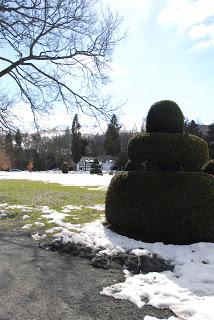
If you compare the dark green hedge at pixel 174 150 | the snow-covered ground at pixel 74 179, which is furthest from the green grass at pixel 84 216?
the snow-covered ground at pixel 74 179

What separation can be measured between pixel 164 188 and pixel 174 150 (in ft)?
3.13

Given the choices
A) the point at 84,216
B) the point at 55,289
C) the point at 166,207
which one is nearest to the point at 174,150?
the point at 166,207

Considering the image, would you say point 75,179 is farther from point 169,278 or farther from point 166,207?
point 169,278

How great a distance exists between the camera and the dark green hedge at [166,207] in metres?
8.52

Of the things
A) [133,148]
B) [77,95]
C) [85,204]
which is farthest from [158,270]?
[77,95]

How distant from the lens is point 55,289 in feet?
20.5

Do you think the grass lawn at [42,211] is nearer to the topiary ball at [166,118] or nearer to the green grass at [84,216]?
the green grass at [84,216]

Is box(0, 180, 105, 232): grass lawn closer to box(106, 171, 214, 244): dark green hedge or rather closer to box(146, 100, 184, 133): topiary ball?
box(106, 171, 214, 244): dark green hedge

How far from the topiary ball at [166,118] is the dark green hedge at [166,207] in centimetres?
125

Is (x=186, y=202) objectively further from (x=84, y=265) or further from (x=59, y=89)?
(x=59, y=89)

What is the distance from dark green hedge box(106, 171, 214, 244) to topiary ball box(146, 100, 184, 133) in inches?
49.2

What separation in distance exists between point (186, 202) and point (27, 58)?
9.93 metres

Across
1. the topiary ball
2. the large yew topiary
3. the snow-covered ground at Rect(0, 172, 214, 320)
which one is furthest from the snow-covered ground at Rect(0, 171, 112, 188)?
the snow-covered ground at Rect(0, 172, 214, 320)

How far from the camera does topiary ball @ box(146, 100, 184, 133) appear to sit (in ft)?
32.7
